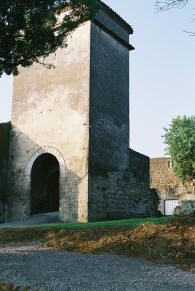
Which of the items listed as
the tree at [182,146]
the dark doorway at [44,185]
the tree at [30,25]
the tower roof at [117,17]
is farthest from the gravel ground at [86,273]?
the tree at [182,146]

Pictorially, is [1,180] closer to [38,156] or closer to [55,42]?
[38,156]

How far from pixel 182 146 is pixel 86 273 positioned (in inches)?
982

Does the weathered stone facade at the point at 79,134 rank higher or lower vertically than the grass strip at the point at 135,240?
higher

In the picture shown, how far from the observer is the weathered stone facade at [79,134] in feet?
46.5

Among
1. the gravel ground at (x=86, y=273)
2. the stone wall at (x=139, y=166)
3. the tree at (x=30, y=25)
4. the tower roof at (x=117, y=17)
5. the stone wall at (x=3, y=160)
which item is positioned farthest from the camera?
the stone wall at (x=139, y=166)

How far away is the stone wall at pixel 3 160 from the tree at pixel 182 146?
16.8 m

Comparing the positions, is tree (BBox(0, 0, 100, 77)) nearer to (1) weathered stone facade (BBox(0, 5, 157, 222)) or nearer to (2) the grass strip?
(1) weathered stone facade (BBox(0, 5, 157, 222))

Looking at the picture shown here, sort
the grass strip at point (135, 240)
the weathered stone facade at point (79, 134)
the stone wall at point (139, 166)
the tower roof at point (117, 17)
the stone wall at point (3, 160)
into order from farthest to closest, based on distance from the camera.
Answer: the stone wall at point (139, 166)
the tower roof at point (117, 17)
the stone wall at point (3, 160)
the weathered stone facade at point (79, 134)
the grass strip at point (135, 240)

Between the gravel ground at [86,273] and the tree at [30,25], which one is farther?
the tree at [30,25]

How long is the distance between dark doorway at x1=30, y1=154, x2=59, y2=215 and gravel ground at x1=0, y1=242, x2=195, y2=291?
851 centimetres

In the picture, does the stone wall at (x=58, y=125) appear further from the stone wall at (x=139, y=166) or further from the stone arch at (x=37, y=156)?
the stone wall at (x=139, y=166)

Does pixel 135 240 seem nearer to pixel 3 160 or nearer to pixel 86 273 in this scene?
pixel 86 273

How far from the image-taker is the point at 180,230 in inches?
302

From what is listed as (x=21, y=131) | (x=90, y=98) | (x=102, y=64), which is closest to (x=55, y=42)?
(x=90, y=98)
